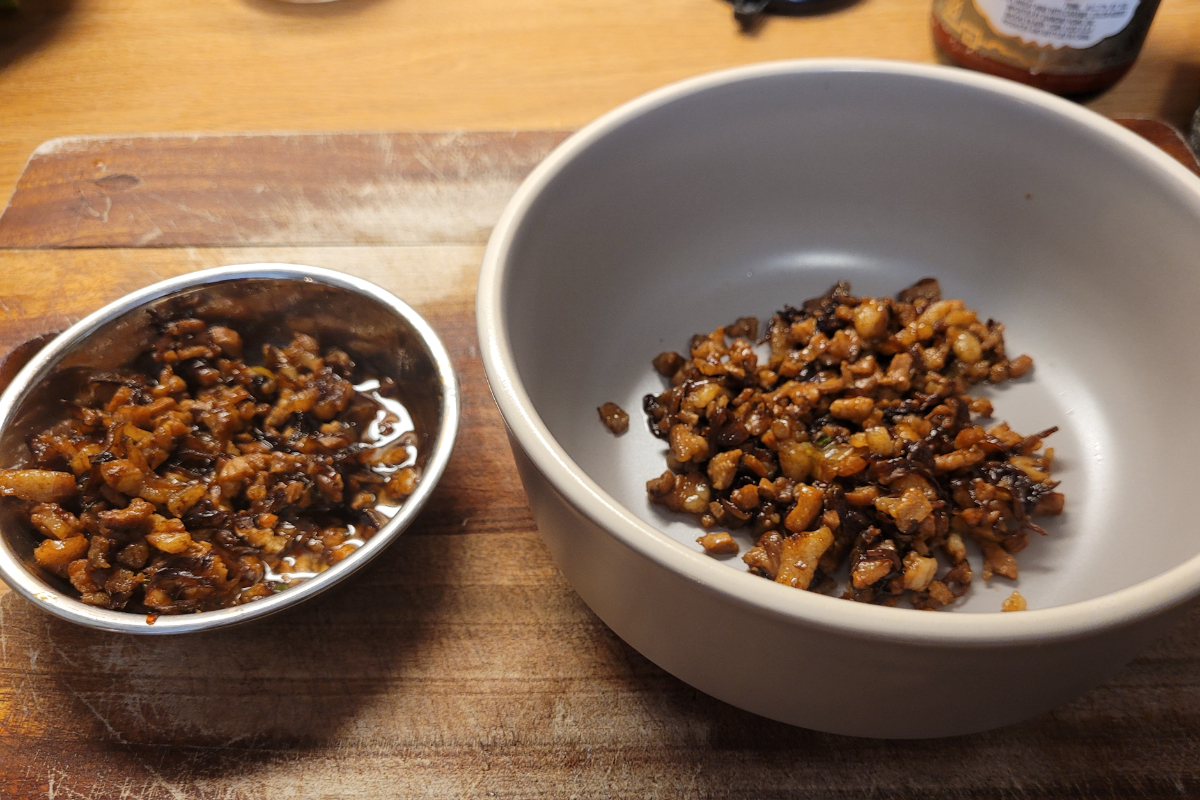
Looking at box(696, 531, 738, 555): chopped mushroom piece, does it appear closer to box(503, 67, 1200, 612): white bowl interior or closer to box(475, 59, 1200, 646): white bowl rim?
box(503, 67, 1200, 612): white bowl interior

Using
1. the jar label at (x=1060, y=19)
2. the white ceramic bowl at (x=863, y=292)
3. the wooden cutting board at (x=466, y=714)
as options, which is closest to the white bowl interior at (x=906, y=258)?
Result: the white ceramic bowl at (x=863, y=292)

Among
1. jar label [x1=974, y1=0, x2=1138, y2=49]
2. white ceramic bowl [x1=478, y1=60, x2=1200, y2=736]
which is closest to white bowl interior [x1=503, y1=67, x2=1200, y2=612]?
white ceramic bowl [x1=478, y1=60, x2=1200, y2=736]

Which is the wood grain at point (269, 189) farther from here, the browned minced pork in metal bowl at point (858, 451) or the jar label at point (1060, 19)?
the jar label at point (1060, 19)

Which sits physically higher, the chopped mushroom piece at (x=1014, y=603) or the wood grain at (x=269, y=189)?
the wood grain at (x=269, y=189)

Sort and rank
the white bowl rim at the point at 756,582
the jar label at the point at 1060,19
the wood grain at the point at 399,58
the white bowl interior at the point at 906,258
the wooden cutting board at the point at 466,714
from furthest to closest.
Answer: the wood grain at the point at 399,58 → the jar label at the point at 1060,19 → the white bowl interior at the point at 906,258 → the wooden cutting board at the point at 466,714 → the white bowl rim at the point at 756,582

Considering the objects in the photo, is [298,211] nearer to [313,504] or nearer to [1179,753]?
[313,504]

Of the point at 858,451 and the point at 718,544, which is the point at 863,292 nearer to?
the point at 858,451
